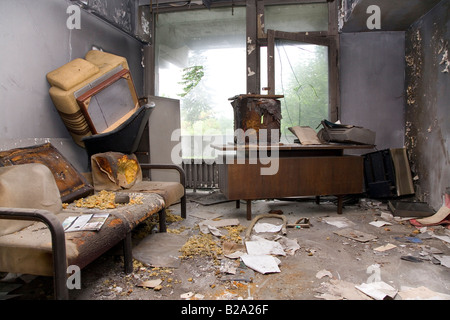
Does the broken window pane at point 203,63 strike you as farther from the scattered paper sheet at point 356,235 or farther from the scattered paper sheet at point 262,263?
the scattered paper sheet at point 262,263

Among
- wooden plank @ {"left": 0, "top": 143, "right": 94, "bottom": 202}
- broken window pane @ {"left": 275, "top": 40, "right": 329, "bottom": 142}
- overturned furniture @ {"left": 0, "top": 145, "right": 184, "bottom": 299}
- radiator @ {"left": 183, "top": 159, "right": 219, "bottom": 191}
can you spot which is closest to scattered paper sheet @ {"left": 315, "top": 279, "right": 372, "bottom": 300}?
overturned furniture @ {"left": 0, "top": 145, "right": 184, "bottom": 299}

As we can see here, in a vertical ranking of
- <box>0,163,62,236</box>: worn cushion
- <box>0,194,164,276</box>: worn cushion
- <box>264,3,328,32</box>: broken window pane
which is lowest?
<box>0,194,164,276</box>: worn cushion

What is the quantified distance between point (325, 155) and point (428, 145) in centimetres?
129

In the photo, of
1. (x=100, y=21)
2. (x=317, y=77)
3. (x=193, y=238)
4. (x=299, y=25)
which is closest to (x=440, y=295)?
(x=193, y=238)

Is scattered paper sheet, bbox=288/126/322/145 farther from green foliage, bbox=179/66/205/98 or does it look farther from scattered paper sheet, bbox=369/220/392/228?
green foliage, bbox=179/66/205/98

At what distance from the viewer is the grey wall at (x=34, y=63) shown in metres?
2.39

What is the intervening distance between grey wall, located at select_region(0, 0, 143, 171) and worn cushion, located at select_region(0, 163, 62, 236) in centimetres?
70

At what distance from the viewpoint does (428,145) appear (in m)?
3.70

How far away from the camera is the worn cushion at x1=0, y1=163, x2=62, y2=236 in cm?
162

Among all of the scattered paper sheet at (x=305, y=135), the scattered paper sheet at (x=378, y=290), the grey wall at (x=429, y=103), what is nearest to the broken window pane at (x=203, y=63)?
the scattered paper sheet at (x=305, y=135)

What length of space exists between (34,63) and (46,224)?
2.03 m

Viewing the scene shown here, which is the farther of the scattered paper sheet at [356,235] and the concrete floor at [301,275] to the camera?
the scattered paper sheet at [356,235]

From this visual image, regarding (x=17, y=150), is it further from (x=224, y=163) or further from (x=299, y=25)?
(x=299, y=25)

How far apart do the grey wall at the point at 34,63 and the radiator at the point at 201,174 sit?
1779 mm
